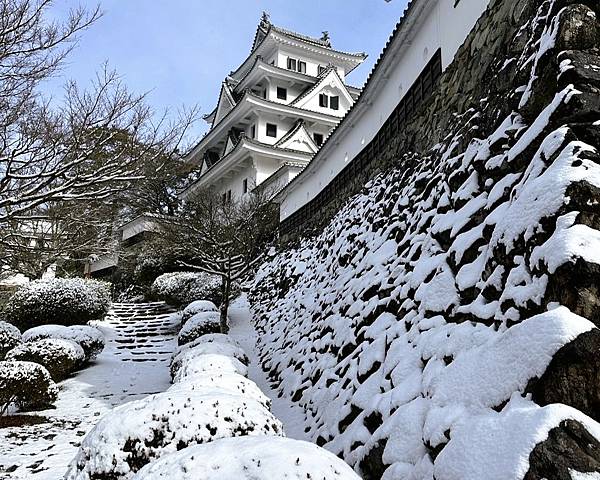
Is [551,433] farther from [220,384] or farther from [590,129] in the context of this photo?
[220,384]

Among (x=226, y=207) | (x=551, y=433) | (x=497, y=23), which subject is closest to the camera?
(x=551, y=433)

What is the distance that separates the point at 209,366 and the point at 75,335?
19.1 feet

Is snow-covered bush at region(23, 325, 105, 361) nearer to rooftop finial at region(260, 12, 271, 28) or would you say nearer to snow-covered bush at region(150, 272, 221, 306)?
snow-covered bush at region(150, 272, 221, 306)

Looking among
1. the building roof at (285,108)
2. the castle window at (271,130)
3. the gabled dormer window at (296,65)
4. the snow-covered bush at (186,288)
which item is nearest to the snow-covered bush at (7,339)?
the snow-covered bush at (186,288)

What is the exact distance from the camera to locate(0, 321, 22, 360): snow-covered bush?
29.8 ft

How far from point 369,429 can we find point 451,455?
1482mm

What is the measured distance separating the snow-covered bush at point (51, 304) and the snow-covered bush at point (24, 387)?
5.81 meters

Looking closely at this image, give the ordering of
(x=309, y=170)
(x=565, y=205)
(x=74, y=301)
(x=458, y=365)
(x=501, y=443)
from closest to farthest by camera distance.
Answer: (x=501, y=443)
(x=565, y=205)
(x=458, y=365)
(x=74, y=301)
(x=309, y=170)

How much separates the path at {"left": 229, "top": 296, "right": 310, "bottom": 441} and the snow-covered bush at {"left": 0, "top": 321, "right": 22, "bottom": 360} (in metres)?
5.11

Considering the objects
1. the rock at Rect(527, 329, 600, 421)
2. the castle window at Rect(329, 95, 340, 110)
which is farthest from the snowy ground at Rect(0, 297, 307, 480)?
the castle window at Rect(329, 95, 340, 110)

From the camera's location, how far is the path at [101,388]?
17.0 feet

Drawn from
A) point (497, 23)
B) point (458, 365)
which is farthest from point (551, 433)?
point (497, 23)

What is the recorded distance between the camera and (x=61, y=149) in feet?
23.9

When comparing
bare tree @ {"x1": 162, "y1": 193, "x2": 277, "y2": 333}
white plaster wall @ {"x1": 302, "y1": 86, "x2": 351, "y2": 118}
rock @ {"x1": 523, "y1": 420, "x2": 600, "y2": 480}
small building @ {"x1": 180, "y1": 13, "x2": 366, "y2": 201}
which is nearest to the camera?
rock @ {"x1": 523, "y1": 420, "x2": 600, "y2": 480}
